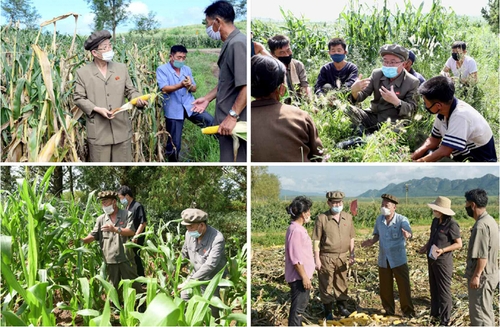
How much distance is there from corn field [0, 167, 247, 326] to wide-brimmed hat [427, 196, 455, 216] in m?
1.36

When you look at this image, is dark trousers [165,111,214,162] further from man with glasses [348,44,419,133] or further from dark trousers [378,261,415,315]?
dark trousers [378,261,415,315]

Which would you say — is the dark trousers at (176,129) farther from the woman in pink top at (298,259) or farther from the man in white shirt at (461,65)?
the man in white shirt at (461,65)

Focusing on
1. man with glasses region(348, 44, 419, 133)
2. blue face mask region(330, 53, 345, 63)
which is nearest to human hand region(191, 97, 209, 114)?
man with glasses region(348, 44, 419, 133)

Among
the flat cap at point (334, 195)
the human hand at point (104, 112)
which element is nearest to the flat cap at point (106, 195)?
the human hand at point (104, 112)

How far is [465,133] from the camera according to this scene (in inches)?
145

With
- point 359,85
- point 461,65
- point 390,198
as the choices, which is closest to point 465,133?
point 390,198

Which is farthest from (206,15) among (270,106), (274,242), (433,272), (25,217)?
(433,272)

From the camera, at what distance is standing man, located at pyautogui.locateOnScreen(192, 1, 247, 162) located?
12.2 feet

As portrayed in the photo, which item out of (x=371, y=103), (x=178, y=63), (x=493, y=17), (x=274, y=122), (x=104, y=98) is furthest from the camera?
(x=493, y=17)

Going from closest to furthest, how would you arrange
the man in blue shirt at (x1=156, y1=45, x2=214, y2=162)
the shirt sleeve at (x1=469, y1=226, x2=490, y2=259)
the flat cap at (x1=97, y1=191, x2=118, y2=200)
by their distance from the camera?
the shirt sleeve at (x1=469, y1=226, x2=490, y2=259), the flat cap at (x1=97, y1=191, x2=118, y2=200), the man in blue shirt at (x1=156, y1=45, x2=214, y2=162)

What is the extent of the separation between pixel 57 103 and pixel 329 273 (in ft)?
7.67

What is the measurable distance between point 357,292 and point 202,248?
1181mm

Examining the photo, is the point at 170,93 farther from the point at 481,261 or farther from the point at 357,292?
the point at 481,261

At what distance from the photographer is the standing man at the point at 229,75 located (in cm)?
371
